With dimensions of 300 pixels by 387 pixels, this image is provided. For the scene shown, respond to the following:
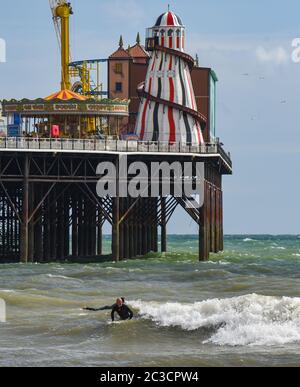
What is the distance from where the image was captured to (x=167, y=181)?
87.8 m

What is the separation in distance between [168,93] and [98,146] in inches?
451

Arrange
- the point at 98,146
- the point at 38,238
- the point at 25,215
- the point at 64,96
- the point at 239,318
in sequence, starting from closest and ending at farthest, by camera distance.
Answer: the point at 239,318
the point at 25,215
the point at 98,146
the point at 38,238
the point at 64,96

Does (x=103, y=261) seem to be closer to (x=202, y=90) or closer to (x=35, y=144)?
(x=35, y=144)

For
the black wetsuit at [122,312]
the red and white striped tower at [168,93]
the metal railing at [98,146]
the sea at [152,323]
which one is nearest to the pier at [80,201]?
the metal railing at [98,146]

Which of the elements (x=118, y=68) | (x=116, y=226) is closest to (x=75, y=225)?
(x=118, y=68)

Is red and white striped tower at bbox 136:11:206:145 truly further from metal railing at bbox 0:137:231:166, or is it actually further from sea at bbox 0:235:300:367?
sea at bbox 0:235:300:367

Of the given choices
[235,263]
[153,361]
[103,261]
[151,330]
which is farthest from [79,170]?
[153,361]

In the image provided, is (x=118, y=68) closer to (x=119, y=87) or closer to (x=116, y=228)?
(x=119, y=87)

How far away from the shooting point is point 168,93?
95.3 metres

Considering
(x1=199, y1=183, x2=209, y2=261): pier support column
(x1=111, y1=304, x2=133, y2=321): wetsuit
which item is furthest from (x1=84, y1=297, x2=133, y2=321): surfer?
→ (x1=199, y1=183, x2=209, y2=261): pier support column

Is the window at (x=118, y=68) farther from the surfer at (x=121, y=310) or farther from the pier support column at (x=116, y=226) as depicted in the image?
the surfer at (x=121, y=310)

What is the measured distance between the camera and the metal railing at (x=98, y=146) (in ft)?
277

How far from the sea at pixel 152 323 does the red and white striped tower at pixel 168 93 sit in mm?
21934

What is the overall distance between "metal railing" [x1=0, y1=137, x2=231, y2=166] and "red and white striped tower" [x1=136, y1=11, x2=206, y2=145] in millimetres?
4832
